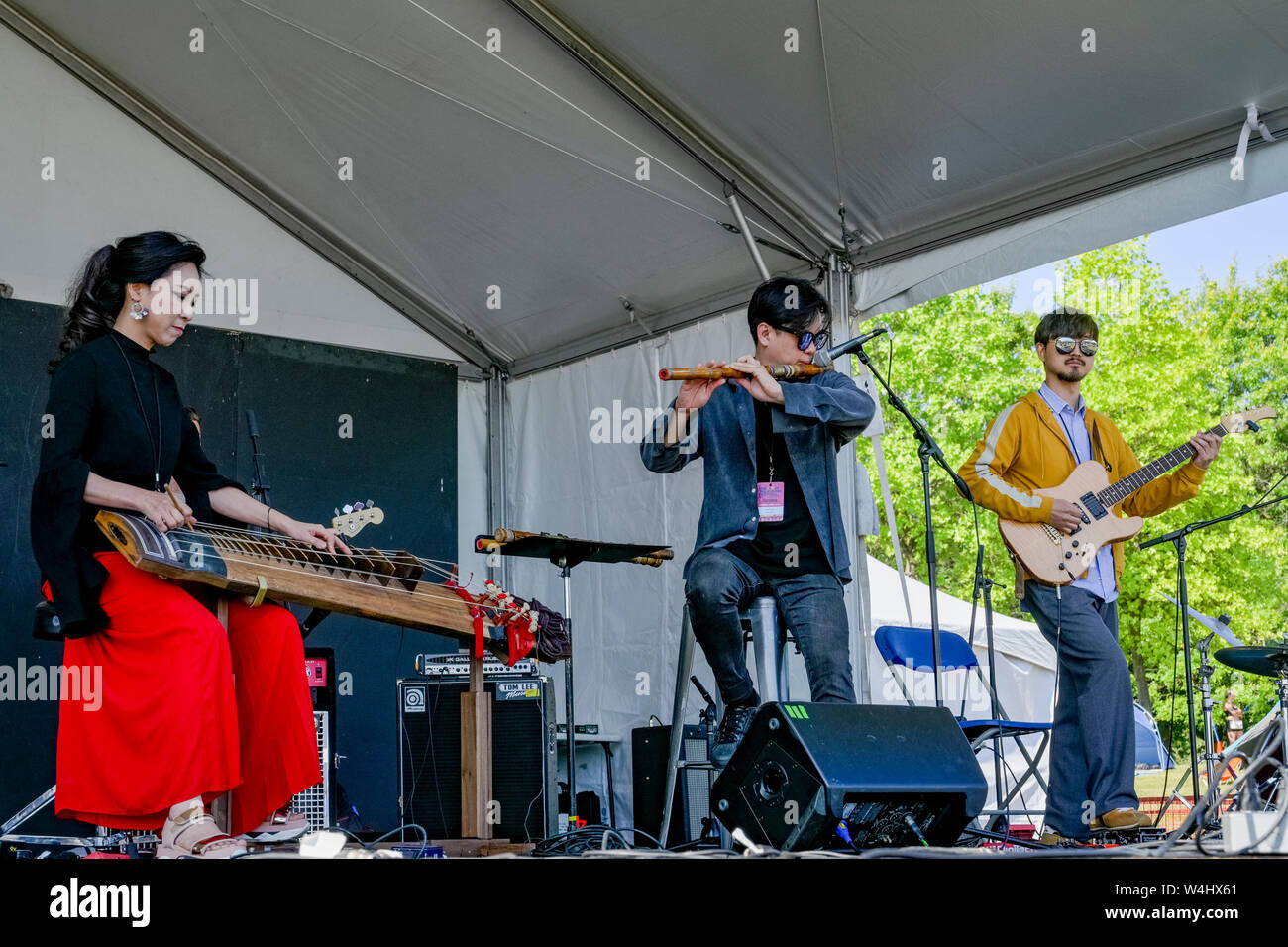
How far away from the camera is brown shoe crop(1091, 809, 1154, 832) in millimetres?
3525

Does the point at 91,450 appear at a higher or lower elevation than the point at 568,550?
higher

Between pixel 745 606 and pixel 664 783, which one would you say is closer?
pixel 745 606

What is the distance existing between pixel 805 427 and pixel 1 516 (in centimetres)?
395

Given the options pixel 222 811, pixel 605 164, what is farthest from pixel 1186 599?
pixel 222 811

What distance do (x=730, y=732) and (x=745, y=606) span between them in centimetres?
37

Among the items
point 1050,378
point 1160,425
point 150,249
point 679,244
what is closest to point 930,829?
point 1050,378

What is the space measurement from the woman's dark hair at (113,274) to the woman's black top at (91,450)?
6cm

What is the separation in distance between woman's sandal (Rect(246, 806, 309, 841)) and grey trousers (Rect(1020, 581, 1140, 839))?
87.0 inches

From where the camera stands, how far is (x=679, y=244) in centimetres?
562

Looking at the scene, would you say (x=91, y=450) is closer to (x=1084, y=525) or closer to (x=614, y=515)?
(x=1084, y=525)

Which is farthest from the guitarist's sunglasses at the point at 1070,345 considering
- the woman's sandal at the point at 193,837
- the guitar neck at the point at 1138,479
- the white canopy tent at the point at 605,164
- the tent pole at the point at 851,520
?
the woman's sandal at the point at 193,837

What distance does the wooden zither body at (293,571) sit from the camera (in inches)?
109

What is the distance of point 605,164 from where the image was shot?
529 centimetres
